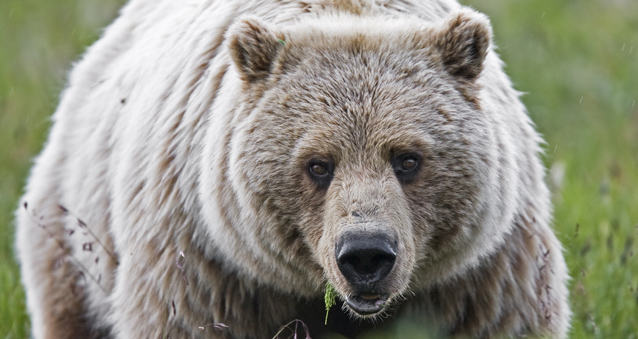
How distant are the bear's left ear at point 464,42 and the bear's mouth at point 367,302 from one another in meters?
1.12

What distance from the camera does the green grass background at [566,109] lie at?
6.61 metres

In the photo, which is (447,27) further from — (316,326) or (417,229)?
(316,326)

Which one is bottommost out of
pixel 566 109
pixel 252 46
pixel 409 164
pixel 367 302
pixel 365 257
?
pixel 566 109

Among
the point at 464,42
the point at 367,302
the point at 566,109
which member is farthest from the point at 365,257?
the point at 566,109

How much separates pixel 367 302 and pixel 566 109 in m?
6.73

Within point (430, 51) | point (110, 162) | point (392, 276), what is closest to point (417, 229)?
point (392, 276)

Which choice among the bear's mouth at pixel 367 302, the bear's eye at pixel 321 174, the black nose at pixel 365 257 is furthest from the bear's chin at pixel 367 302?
the bear's eye at pixel 321 174

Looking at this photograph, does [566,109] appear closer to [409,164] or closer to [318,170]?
[409,164]

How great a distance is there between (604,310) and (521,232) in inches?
50.5

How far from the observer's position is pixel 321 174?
4609 millimetres

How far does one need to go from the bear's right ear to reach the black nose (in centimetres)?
100

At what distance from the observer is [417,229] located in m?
4.64

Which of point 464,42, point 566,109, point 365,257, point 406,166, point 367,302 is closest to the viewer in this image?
point 365,257

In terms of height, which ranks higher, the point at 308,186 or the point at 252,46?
the point at 252,46
